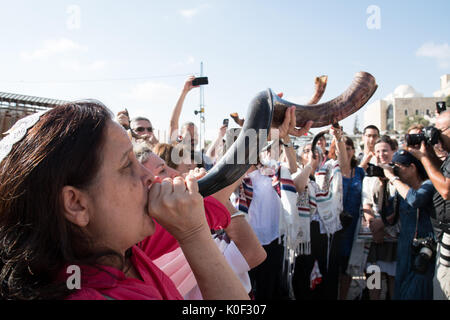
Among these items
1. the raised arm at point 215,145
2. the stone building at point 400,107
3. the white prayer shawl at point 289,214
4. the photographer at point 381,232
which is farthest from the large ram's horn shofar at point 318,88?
the stone building at point 400,107

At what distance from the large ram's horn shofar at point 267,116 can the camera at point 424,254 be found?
3.05m

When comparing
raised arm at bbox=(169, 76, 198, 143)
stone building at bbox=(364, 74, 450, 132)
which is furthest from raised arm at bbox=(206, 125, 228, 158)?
stone building at bbox=(364, 74, 450, 132)

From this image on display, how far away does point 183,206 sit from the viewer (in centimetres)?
116

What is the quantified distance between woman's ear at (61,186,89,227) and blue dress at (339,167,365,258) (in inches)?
195

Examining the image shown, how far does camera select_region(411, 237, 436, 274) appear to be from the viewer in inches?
157

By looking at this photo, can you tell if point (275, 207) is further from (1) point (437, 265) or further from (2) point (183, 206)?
(2) point (183, 206)

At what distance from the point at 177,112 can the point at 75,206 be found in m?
3.43

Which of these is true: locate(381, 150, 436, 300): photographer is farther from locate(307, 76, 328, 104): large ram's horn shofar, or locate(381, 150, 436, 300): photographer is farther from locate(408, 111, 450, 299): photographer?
locate(307, 76, 328, 104): large ram's horn shofar

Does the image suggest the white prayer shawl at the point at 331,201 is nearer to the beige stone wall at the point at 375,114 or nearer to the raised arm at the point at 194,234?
the raised arm at the point at 194,234

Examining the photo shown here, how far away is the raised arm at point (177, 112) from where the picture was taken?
4.36 m
